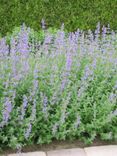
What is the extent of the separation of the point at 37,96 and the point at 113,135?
777 millimetres

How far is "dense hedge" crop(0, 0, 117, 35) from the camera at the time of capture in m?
6.64

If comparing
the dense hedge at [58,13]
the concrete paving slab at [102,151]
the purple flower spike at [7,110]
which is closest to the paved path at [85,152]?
the concrete paving slab at [102,151]

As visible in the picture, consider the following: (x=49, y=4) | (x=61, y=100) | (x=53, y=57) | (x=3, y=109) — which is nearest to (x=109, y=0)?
(x=49, y=4)

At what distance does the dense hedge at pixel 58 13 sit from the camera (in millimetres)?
6645

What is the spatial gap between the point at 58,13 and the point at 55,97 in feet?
10.4

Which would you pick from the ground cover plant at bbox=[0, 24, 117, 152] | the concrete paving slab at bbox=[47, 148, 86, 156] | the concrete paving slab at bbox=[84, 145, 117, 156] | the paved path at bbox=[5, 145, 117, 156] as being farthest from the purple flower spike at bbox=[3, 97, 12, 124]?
the concrete paving slab at bbox=[84, 145, 117, 156]

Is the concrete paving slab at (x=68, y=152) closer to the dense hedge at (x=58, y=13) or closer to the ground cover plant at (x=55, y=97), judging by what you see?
the ground cover plant at (x=55, y=97)

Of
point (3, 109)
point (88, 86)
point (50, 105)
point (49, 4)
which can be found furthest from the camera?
point (49, 4)

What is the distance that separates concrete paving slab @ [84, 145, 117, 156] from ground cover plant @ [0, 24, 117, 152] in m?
0.09

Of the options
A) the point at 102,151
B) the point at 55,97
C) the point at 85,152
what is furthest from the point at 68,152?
the point at 55,97

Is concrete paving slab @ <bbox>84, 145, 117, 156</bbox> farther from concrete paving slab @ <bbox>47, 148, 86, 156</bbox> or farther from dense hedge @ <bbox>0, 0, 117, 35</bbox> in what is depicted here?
dense hedge @ <bbox>0, 0, 117, 35</bbox>

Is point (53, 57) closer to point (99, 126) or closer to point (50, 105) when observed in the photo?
point (50, 105)

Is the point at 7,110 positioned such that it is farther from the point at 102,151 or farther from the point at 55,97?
the point at 102,151

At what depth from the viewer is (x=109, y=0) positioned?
6.91 meters
